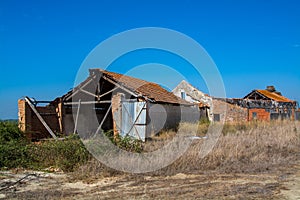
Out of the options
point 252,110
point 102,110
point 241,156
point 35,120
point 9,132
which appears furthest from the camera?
point 252,110

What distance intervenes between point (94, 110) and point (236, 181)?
13621mm

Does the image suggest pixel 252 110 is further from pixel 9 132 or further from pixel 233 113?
pixel 9 132

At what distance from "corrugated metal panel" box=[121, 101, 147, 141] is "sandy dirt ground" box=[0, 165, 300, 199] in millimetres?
6421

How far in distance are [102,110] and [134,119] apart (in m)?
5.95

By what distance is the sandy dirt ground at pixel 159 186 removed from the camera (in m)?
5.88

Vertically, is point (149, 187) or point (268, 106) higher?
point (268, 106)

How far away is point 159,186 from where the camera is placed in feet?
21.6

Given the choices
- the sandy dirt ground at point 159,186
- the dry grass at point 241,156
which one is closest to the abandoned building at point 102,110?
the dry grass at point 241,156

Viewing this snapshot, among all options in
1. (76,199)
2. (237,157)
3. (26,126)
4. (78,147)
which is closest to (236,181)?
(237,157)

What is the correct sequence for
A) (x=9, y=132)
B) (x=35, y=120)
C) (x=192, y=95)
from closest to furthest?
(x=9, y=132)
(x=35, y=120)
(x=192, y=95)

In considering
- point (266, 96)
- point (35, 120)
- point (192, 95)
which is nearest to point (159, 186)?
point (35, 120)

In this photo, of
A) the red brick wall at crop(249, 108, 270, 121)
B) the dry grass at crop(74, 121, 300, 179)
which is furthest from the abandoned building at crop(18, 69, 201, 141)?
the red brick wall at crop(249, 108, 270, 121)

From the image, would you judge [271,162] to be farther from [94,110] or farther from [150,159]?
[94,110]

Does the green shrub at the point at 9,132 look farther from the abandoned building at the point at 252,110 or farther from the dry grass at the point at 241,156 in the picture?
the abandoned building at the point at 252,110
